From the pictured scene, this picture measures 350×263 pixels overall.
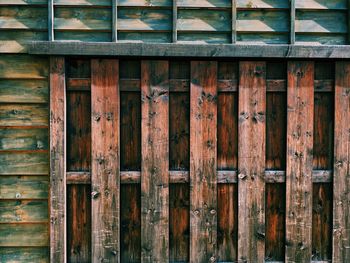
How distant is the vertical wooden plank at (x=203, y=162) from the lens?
4.00 meters

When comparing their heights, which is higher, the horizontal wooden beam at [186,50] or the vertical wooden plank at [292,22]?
the vertical wooden plank at [292,22]

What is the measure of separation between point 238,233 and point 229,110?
1082mm

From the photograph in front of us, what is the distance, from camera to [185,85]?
402cm

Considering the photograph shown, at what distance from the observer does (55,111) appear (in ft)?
13.0

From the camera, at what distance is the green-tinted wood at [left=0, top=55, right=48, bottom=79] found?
399cm

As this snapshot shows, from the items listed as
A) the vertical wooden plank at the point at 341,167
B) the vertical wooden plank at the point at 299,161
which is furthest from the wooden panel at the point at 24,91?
the vertical wooden plank at the point at 341,167

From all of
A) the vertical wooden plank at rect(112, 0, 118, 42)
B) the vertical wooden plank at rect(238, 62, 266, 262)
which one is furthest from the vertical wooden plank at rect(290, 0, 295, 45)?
the vertical wooden plank at rect(112, 0, 118, 42)

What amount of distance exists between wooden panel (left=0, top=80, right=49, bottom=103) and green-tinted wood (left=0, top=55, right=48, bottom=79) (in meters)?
0.05

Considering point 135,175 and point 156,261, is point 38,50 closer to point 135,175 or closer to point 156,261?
point 135,175

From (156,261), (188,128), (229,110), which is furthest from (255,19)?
(156,261)

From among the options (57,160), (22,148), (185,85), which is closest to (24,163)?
(22,148)

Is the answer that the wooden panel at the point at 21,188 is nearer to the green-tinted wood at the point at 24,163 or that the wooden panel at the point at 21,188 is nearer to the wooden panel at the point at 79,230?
the green-tinted wood at the point at 24,163

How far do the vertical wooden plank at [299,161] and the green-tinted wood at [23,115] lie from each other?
2.14 meters

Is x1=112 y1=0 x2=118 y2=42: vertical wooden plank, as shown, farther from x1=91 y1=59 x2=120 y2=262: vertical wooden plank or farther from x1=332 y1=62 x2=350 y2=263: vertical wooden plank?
x1=332 y1=62 x2=350 y2=263: vertical wooden plank
